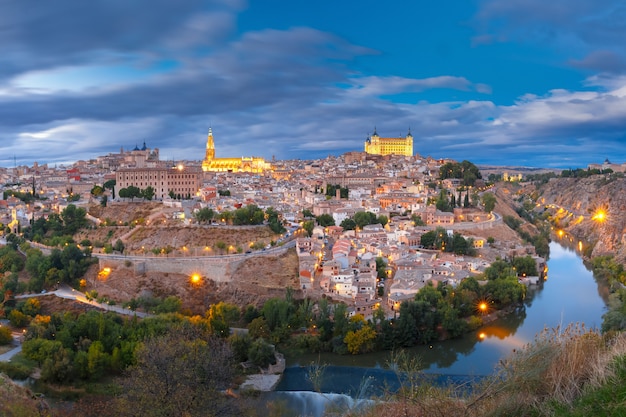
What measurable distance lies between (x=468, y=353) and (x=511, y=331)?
1727 mm

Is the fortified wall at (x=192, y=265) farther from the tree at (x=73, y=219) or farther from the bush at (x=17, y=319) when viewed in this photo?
the tree at (x=73, y=219)

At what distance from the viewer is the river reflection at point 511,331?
10.1 m

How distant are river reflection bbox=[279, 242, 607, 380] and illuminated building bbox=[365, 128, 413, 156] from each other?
1111 inches

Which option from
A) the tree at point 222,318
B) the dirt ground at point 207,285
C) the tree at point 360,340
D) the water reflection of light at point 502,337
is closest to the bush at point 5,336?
the dirt ground at point 207,285

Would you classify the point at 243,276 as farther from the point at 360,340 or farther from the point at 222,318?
the point at 360,340

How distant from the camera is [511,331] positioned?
11.7 meters

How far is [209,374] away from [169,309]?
21.3ft

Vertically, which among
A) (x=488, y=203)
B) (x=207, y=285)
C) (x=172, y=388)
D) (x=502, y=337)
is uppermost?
(x=488, y=203)

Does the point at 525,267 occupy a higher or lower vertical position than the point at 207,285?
higher

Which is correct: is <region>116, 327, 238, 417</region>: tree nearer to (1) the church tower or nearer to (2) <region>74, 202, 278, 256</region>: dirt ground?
(2) <region>74, 202, 278, 256</region>: dirt ground

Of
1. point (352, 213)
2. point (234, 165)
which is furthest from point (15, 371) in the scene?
point (234, 165)

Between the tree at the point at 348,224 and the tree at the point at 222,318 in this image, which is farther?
the tree at the point at 348,224

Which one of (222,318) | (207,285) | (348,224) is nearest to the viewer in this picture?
(222,318)

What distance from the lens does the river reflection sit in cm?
1012
